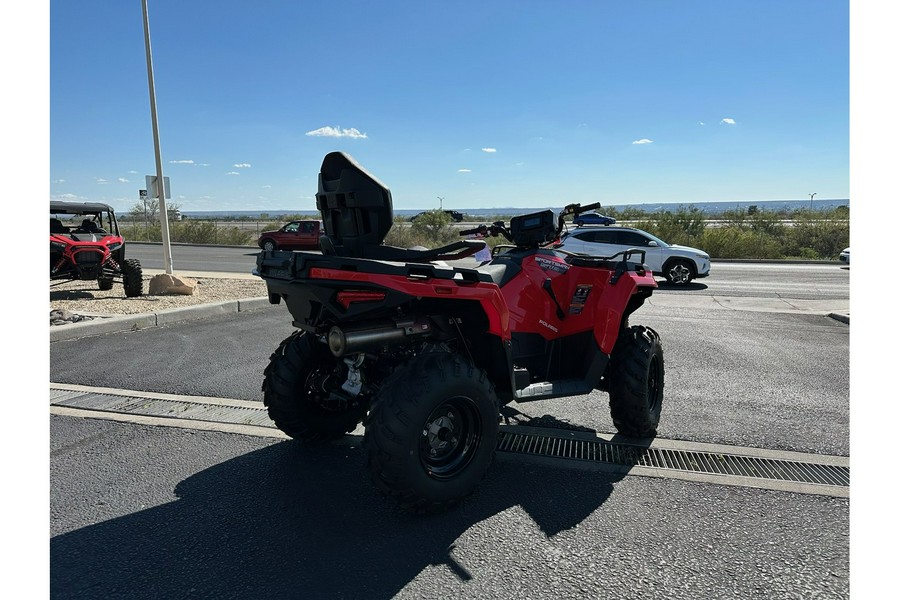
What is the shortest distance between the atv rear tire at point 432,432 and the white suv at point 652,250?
482 inches

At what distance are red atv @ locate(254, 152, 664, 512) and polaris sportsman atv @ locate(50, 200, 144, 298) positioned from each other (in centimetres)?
827

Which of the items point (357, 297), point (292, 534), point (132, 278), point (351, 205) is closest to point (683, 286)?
point (132, 278)

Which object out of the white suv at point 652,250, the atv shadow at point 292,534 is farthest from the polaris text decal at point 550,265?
the white suv at point 652,250

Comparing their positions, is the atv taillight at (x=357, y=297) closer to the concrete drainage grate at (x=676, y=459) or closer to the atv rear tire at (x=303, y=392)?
the atv rear tire at (x=303, y=392)

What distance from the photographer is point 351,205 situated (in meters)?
3.10

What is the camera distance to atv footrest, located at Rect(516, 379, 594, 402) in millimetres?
3598

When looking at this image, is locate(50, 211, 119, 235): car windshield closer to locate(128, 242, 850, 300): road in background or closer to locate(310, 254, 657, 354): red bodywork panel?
locate(128, 242, 850, 300): road in background

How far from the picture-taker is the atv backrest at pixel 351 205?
310 cm

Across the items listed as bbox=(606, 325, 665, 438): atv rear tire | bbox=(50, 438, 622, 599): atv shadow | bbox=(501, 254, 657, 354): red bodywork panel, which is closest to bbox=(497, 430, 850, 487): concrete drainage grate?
bbox=(606, 325, 665, 438): atv rear tire

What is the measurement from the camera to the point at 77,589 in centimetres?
244

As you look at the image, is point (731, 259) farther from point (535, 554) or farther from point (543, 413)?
point (535, 554)

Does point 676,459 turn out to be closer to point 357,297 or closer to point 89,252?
point 357,297

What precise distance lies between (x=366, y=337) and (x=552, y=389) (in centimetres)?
141

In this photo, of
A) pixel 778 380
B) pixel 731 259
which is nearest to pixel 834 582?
pixel 778 380
